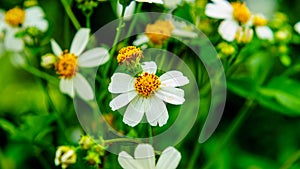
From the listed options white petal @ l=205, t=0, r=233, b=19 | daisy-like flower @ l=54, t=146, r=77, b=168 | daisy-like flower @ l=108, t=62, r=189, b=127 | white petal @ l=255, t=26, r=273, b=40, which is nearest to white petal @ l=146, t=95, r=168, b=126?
daisy-like flower @ l=108, t=62, r=189, b=127

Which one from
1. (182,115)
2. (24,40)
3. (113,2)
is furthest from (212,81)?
(24,40)

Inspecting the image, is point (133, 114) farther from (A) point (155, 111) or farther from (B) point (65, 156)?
(B) point (65, 156)

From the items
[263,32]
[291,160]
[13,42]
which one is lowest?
[291,160]

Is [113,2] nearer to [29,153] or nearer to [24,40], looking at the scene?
[24,40]

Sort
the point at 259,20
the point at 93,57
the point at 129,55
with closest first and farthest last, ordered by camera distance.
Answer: the point at 129,55
the point at 93,57
the point at 259,20

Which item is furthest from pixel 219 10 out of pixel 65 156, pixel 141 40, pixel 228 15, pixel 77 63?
pixel 65 156

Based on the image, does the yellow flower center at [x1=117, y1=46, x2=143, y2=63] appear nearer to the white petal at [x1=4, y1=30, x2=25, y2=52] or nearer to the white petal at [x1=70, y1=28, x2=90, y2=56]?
the white petal at [x1=70, y1=28, x2=90, y2=56]
